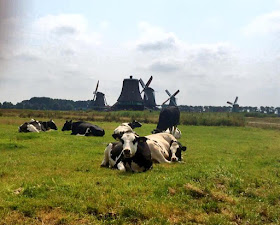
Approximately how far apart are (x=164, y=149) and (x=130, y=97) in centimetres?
8354

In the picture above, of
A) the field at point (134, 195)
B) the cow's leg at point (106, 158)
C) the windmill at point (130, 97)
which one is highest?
the windmill at point (130, 97)

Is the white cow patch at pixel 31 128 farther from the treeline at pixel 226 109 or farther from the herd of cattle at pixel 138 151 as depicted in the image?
the treeline at pixel 226 109

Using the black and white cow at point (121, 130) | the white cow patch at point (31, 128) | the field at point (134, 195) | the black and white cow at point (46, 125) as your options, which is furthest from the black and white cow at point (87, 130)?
the field at point (134, 195)

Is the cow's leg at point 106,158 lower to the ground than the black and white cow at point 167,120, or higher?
lower

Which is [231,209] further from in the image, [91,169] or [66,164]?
[66,164]

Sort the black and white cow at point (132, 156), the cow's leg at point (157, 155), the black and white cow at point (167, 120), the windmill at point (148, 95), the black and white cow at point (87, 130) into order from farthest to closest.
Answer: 1. the windmill at point (148, 95)
2. the black and white cow at point (167, 120)
3. the black and white cow at point (87, 130)
4. the cow's leg at point (157, 155)
5. the black and white cow at point (132, 156)

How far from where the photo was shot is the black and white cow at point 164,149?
11.4m

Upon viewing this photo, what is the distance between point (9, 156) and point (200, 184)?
8.03 metres

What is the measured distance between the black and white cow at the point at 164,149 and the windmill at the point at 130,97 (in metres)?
80.7

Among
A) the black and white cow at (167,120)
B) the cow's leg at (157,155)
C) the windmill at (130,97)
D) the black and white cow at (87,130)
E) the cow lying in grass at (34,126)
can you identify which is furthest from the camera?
the windmill at (130,97)

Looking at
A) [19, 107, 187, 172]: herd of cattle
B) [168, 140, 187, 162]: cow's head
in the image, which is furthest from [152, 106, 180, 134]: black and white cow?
[168, 140, 187, 162]: cow's head

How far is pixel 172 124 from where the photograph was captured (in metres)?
26.7

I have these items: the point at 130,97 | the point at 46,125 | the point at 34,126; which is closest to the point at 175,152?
the point at 34,126

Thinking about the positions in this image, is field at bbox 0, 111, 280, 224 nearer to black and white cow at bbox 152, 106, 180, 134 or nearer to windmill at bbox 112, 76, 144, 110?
black and white cow at bbox 152, 106, 180, 134
